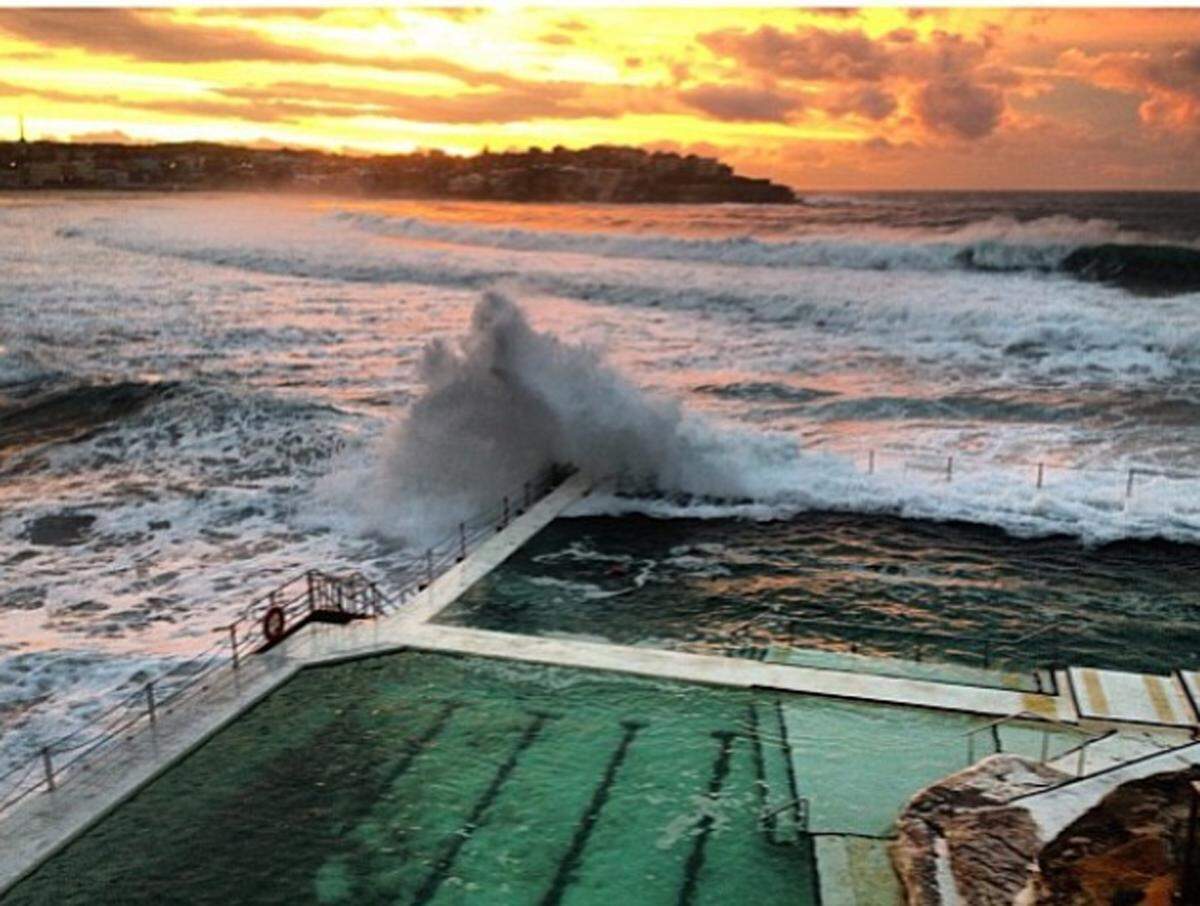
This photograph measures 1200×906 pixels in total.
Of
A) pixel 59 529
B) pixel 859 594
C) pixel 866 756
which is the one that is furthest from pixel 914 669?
pixel 59 529

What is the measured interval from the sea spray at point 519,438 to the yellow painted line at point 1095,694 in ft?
26.1

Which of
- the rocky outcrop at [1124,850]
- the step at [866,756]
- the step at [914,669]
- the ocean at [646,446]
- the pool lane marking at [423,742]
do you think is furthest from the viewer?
the ocean at [646,446]

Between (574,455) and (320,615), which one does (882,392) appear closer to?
(574,455)

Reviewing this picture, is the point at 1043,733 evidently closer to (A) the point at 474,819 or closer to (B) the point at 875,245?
(A) the point at 474,819

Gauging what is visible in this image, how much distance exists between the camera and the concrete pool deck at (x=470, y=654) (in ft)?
28.3

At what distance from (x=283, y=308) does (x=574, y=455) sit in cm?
2908

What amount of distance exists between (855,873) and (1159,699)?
14.8 feet

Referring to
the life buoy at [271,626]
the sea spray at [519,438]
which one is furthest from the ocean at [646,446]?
the life buoy at [271,626]

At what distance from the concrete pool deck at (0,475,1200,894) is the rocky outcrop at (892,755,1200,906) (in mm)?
1932

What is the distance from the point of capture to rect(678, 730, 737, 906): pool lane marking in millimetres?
7602

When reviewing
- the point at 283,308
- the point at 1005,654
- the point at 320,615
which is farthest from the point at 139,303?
the point at 1005,654

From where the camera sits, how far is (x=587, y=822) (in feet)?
27.4

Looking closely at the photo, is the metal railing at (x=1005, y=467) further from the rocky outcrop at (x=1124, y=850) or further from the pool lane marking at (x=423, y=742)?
the rocky outcrop at (x=1124, y=850)

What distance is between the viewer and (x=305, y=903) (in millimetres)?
7406
